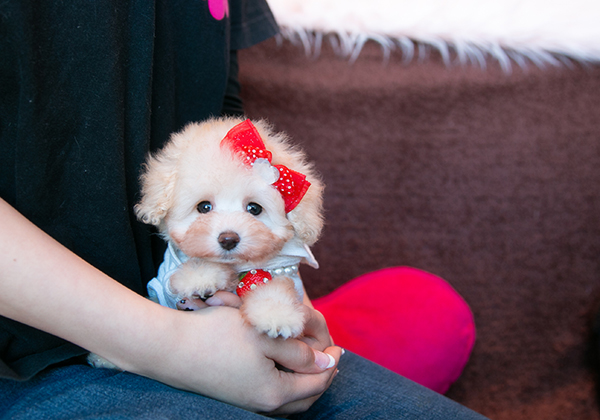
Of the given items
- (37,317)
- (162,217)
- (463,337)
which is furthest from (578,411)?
(37,317)

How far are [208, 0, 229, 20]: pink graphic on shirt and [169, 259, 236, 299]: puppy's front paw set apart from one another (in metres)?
0.58

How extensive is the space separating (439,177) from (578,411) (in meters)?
0.98

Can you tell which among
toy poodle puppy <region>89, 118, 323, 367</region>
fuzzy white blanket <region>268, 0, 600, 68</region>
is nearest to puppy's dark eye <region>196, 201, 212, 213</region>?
toy poodle puppy <region>89, 118, 323, 367</region>

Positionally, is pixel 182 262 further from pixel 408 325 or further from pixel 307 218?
pixel 408 325

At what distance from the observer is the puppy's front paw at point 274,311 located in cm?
70

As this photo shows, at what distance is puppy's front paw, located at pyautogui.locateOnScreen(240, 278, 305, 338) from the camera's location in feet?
2.30

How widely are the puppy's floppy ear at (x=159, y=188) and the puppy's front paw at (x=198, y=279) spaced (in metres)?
0.10

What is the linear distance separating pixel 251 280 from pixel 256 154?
0.25 meters

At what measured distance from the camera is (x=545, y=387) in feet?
5.13

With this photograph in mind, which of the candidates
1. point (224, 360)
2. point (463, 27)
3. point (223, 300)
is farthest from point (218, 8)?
point (463, 27)

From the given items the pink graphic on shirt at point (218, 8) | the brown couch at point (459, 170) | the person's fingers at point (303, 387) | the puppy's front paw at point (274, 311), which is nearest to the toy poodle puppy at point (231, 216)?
the puppy's front paw at point (274, 311)

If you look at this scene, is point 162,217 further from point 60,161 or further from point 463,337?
point 463,337

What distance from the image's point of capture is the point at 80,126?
74 centimetres

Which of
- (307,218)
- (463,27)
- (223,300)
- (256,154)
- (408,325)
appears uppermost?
(463,27)
